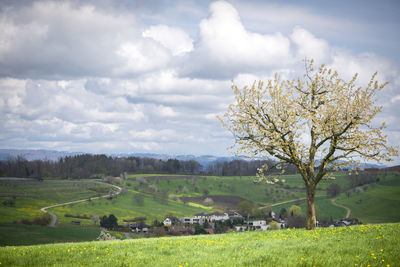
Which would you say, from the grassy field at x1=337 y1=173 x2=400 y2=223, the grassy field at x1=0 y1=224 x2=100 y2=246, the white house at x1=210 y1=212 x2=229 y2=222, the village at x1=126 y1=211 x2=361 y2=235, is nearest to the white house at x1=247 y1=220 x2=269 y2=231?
the village at x1=126 y1=211 x2=361 y2=235

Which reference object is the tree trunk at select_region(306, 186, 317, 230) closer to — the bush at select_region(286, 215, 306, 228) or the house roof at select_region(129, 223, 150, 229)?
the house roof at select_region(129, 223, 150, 229)

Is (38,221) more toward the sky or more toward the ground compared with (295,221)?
more toward the sky

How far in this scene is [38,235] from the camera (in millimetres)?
92312

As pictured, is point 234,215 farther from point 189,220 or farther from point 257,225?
point 189,220

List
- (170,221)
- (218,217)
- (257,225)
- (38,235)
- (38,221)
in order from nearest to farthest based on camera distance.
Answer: (38,235)
(38,221)
(170,221)
(257,225)
(218,217)

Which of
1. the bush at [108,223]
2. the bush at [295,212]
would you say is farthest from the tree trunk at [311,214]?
the bush at [295,212]

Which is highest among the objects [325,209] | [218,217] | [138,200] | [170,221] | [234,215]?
[325,209]

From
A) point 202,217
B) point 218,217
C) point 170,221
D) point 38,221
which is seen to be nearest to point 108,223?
point 38,221

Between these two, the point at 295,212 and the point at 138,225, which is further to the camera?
the point at 295,212

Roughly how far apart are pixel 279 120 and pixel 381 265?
15.0 meters

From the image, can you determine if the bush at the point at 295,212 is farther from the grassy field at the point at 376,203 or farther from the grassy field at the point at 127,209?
the grassy field at the point at 127,209

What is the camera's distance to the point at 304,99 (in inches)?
1110

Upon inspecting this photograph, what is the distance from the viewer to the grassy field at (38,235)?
8562cm

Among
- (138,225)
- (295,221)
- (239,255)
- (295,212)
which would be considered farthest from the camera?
(295,212)
